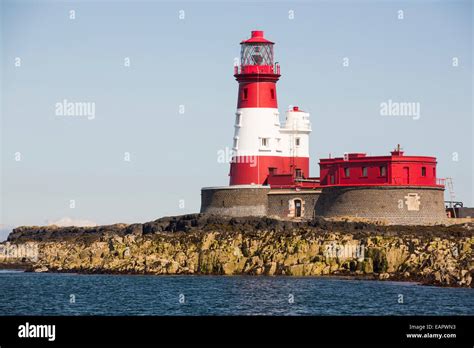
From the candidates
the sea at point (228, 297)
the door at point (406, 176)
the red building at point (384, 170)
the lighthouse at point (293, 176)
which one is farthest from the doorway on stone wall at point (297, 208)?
the sea at point (228, 297)

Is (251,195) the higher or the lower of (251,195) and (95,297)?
the higher

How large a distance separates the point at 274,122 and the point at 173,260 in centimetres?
1400

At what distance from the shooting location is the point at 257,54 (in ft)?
220

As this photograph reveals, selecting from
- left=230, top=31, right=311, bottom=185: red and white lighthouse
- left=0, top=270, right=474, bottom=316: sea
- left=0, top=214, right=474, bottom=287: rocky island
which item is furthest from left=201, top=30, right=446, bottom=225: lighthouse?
left=0, top=270, right=474, bottom=316: sea

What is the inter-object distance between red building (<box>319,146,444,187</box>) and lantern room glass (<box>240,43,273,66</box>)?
760 centimetres

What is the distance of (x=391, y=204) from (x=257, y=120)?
10234 mm

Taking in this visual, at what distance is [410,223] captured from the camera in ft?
207

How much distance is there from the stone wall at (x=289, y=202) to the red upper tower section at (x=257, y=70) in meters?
5.73

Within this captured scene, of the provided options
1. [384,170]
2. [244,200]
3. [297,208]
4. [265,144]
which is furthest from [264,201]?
[384,170]

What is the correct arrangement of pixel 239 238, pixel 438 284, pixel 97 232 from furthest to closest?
1. pixel 97 232
2. pixel 239 238
3. pixel 438 284
